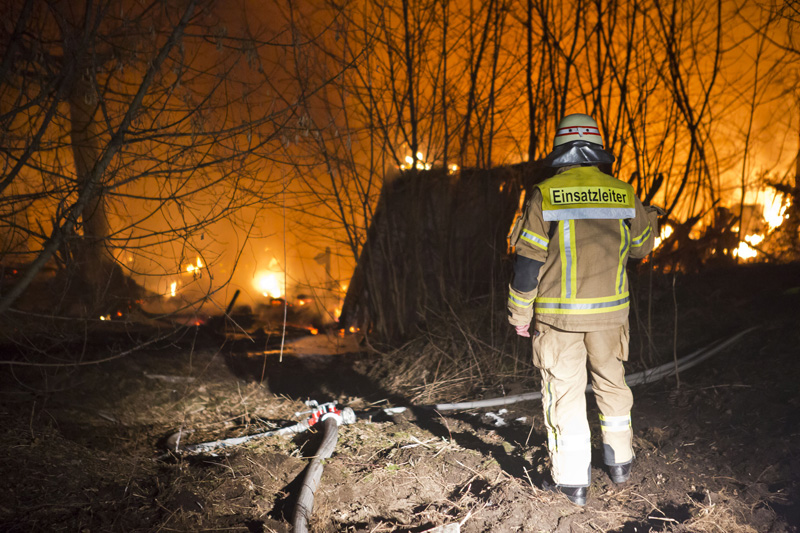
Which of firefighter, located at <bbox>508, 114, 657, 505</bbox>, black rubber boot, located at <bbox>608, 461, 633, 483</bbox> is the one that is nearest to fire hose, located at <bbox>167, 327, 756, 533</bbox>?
black rubber boot, located at <bbox>608, 461, 633, 483</bbox>

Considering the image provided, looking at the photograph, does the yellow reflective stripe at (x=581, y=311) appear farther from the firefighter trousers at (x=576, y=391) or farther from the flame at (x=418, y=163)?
the flame at (x=418, y=163)

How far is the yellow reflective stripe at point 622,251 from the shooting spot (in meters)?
2.93

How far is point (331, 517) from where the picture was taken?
2.98m

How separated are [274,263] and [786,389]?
9.86 m

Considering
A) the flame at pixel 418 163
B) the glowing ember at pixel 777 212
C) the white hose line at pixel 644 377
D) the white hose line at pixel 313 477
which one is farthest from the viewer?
the flame at pixel 418 163

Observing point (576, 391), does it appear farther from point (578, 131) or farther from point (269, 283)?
point (269, 283)

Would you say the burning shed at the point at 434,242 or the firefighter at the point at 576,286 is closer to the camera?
the firefighter at the point at 576,286

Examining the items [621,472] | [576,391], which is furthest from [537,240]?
[621,472]

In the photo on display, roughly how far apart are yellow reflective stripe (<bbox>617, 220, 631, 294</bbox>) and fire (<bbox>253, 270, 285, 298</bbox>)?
31.1ft

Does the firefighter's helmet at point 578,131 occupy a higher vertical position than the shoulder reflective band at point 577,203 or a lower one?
higher

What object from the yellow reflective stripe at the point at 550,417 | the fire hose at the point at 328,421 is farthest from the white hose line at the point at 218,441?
the yellow reflective stripe at the point at 550,417

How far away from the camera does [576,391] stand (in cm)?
295

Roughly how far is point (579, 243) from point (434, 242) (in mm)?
4272

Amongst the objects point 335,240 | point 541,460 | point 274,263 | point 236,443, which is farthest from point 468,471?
point 274,263
